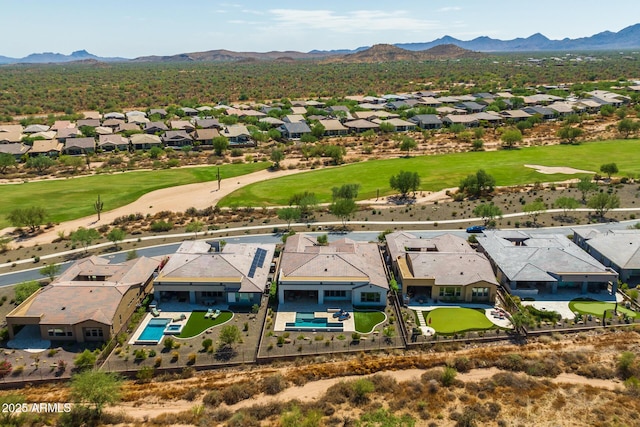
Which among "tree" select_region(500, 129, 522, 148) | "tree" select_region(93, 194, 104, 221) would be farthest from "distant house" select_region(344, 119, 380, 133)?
"tree" select_region(93, 194, 104, 221)

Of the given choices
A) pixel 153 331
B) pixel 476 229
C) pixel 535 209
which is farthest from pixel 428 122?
pixel 153 331

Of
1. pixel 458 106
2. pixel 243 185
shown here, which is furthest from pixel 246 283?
pixel 458 106

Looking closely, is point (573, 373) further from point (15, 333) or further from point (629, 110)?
point (629, 110)

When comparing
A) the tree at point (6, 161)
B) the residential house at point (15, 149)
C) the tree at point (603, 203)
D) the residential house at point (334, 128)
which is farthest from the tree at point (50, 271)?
the residential house at point (334, 128)

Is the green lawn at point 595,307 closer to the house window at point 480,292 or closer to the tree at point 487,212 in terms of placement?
the house window at point 480,292

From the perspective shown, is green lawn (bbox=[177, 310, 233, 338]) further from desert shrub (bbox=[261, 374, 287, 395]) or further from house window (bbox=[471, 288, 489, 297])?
house window (bbox=[471, 288, 489, 297])
